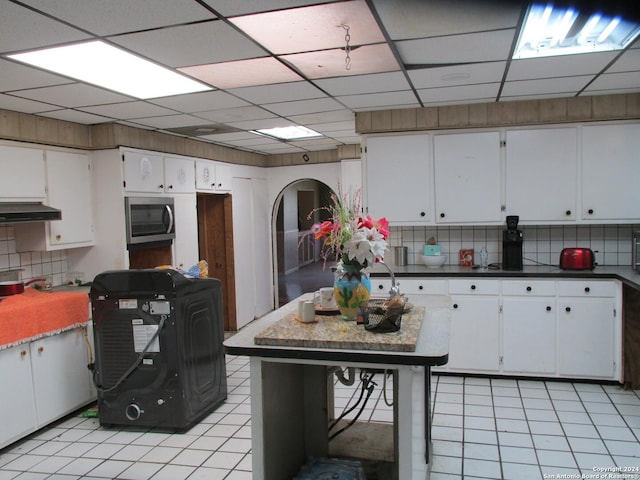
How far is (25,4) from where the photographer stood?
196 centimetres

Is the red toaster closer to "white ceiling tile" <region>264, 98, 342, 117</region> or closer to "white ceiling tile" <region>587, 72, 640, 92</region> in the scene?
"white ceiling tile" <region>587, 72, 640, 92</region>

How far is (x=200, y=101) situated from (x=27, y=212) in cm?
149

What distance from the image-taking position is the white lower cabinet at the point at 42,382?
11.0 ft

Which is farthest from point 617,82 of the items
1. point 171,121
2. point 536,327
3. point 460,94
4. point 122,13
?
point 171,121

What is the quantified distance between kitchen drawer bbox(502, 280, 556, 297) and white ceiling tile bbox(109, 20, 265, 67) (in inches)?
112

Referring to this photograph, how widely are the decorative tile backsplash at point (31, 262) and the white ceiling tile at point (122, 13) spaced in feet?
8.21

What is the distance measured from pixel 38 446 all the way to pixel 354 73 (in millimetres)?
3248

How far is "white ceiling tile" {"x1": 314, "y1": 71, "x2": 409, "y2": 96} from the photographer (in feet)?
10.8

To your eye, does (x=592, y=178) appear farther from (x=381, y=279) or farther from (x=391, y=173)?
(x=381, y=279)

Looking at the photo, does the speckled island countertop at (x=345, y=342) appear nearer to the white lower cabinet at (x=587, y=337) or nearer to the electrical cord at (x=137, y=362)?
the electrical cord at (x=137, y=362)

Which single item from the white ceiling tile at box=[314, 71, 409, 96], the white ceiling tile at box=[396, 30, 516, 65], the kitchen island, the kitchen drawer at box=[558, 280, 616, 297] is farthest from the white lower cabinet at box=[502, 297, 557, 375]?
the white ceiling tile at box=[396, 30, 516, 65]

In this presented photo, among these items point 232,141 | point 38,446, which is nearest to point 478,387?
point 38,446

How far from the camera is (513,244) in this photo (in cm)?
449

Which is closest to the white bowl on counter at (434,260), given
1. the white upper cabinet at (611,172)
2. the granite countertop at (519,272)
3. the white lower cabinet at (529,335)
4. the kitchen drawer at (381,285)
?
the granite countertop at (519,272)
